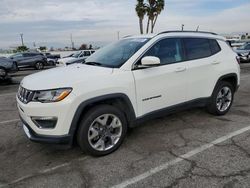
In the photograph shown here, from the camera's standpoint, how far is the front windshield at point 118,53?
12.8 ft

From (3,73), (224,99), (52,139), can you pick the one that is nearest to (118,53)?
(52,139)

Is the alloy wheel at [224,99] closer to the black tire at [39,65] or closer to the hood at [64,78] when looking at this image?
the hood at [64,78]

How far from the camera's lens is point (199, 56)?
4.71 m

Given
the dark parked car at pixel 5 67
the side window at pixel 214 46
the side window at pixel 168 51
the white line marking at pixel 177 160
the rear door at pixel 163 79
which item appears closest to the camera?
the white line marking at pixel 177 160

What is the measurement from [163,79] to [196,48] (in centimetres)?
120

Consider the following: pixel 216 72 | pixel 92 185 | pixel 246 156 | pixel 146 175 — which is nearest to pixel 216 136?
pixel 246 156

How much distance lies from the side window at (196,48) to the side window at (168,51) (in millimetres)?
200

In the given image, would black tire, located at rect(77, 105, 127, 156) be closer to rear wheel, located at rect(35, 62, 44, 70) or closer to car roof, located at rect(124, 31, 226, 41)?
car roof, located at rect(124, 31, 226, 41)

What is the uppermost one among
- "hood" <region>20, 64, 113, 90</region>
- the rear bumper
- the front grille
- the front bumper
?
"hood" <region>20, 64, 113, 90</region>

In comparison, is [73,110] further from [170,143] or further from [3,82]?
[3,82]

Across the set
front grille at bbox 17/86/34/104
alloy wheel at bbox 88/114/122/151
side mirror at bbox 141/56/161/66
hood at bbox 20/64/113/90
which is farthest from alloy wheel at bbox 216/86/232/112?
front grille at bbox 17/86/34/104

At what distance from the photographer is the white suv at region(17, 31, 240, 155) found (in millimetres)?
3207

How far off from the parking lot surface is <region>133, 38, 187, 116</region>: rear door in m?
0.62

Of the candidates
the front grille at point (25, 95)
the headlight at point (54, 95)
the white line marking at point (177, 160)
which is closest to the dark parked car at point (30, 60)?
the front grille at point (25, 95)
